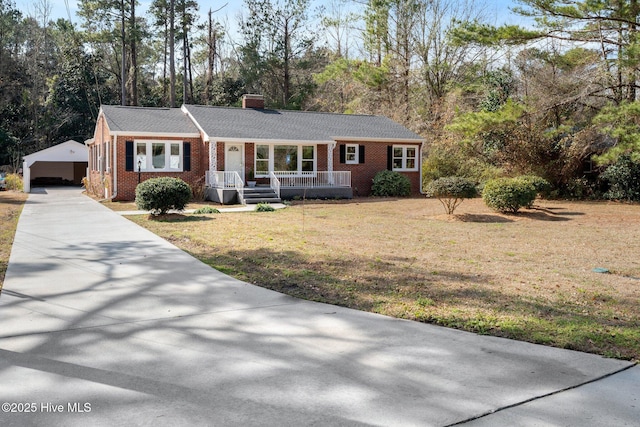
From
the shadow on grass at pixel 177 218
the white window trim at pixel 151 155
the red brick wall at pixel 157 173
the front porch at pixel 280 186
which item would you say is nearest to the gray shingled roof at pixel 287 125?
the red brick wall at pixel 157 173

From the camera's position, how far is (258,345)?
4.77m

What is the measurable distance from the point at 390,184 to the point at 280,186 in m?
5.52

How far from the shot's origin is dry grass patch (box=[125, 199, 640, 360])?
5.56 metres

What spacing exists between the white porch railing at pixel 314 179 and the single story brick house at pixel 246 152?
0.15 feet

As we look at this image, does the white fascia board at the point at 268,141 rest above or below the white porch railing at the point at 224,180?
above

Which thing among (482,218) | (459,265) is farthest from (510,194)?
(459,265)

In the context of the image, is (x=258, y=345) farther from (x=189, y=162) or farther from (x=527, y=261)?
(x=189, y=162)

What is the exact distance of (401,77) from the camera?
34.6 metres

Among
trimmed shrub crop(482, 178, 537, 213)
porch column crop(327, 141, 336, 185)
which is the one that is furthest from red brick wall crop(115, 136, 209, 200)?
trimmed shrub crop(482, 178, 537, 213)

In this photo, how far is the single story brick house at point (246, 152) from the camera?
870 inches

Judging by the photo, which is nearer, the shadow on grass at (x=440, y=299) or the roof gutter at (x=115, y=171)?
the shadow on grass at (x=440, y=299)

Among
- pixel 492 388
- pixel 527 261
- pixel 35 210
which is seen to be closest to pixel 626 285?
pixel 527 261

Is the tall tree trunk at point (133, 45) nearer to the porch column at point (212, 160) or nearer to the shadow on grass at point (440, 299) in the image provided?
the porch column at point (212, 160)

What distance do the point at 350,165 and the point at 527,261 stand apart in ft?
57.0
